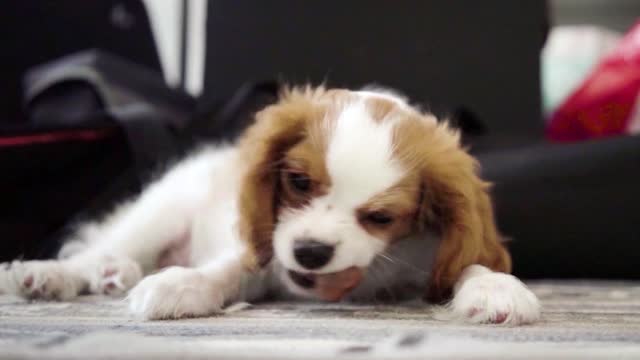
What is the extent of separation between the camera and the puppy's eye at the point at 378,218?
3.16 ft

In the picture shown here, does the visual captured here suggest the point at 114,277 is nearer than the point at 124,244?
Yes

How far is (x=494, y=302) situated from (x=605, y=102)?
4.32 feet

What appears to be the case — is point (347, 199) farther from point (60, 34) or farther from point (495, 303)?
point (60, 34)

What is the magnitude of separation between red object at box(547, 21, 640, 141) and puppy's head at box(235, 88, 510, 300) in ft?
3.52

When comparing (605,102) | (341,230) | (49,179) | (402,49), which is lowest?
(341,230)

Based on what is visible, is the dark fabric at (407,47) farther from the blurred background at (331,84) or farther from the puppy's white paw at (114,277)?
the puppy's white paw at (114,277)

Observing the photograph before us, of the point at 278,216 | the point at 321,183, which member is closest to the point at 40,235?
the point at 278,216

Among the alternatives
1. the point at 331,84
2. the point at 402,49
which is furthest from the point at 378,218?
the point at 402,49

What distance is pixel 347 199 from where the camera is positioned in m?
0.95

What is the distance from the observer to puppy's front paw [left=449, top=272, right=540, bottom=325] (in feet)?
2.85

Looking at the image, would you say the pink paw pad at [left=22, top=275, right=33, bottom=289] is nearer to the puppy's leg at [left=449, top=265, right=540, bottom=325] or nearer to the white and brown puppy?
the white and brown puppy

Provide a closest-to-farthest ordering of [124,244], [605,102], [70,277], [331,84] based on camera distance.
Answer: [70,277] < [124,244] < [605,102] < [331,84]

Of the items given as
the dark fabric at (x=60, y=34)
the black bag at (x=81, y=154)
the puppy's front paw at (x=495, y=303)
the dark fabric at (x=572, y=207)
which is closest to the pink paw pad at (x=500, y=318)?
the puppy's front paw at (x=495, y=303)

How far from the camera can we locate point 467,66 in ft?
7.39
